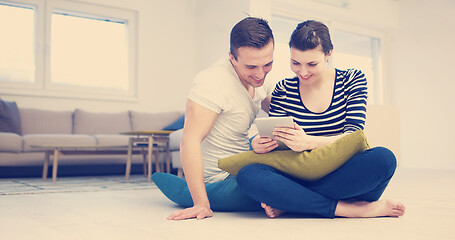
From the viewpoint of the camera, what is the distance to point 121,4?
616 cm

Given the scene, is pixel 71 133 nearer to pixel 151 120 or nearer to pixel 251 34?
pixel 151 120

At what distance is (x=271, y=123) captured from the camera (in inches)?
58.6

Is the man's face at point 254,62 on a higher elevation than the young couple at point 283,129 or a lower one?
higher

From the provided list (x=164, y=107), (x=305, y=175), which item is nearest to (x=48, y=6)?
(x=164, y=107)

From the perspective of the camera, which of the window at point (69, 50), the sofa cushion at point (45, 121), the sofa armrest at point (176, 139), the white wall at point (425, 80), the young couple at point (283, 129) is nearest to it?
the young couple at point (283, 129)

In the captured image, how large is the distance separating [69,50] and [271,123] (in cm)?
517

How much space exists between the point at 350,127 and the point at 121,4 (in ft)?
17.2

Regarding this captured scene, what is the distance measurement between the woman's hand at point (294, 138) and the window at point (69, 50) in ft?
15.7

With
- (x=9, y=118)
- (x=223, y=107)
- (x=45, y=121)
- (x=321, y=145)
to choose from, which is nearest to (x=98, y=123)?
(x=45, y=121)

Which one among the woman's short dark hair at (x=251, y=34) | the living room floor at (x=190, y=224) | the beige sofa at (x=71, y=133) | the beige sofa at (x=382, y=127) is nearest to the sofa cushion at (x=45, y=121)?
the beige sofa at (x=71, y=133)

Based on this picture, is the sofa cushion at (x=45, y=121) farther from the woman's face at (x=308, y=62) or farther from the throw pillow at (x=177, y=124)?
the woman's face at (x=308, y=62)

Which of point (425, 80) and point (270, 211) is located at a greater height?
point (425, 80)

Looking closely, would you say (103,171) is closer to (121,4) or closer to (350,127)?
(121,4)

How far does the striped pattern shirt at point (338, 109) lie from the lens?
1626 mm
